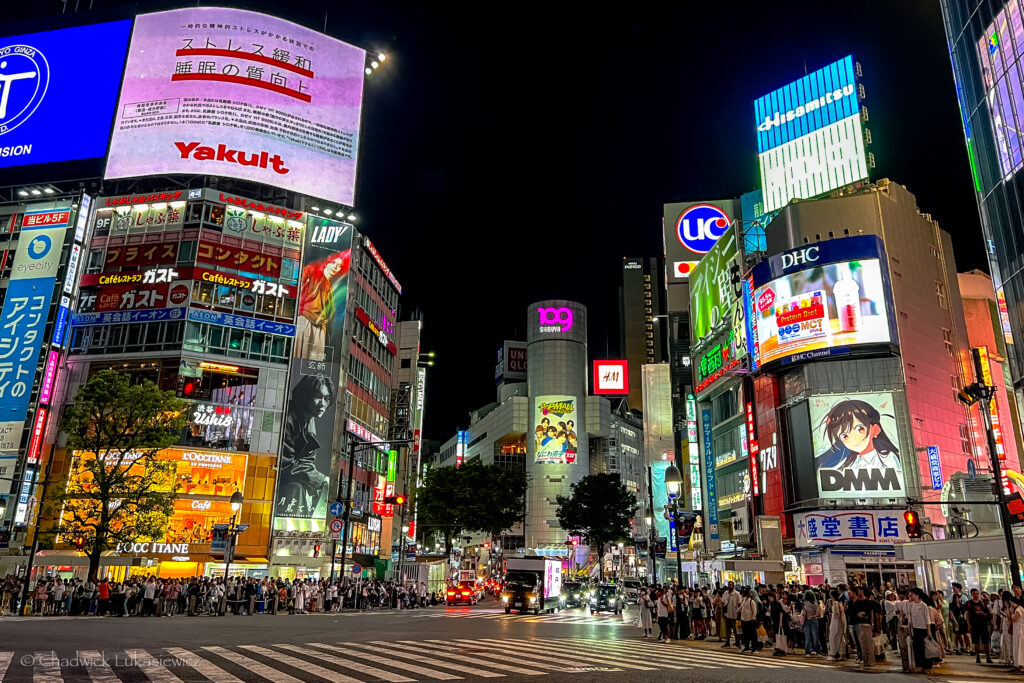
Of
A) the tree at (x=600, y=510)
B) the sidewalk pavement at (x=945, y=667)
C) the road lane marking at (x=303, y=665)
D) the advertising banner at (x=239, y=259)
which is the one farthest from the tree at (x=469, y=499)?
the road lane marking at (x=303, y=665)

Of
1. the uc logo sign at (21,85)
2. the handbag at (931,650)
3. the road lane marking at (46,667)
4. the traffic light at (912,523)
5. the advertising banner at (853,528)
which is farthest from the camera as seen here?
the uc logo sign at (21,85)

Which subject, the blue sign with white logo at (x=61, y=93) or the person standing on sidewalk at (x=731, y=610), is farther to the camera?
the blue sign with white logo at (x=61, y=93)

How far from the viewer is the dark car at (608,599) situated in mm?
44656

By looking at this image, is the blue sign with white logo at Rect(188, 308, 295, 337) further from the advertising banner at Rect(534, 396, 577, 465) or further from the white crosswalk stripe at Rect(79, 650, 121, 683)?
the advertising banner at Rect(534, 396, 577, 465)

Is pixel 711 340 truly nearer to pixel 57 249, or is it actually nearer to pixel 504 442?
pixel 57 249

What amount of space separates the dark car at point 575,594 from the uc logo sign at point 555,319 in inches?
2892

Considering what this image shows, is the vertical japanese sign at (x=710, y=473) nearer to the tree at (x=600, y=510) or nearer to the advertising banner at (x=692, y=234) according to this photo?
the tree at (x=600, y=510)

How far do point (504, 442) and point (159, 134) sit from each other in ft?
314

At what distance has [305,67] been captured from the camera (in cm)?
5722

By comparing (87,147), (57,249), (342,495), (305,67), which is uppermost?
(305,67)

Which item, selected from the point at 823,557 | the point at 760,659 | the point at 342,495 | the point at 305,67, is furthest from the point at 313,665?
the point at 305,67

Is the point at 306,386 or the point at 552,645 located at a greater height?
the point at 306,386

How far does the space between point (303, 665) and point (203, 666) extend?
1.72 metres

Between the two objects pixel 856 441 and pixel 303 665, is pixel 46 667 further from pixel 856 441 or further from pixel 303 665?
pixel 856 441
